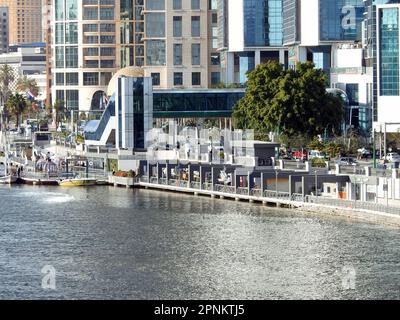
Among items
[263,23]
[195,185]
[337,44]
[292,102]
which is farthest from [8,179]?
[263,23]

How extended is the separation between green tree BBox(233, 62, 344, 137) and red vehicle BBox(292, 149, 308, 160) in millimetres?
2679

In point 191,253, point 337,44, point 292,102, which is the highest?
point 337,44

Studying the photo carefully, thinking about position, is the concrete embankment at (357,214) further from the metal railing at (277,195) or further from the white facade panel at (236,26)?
the white facade panel at (236,26)

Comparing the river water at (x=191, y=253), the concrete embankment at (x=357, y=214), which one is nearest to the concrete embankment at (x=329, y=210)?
the concrete embankment at (x=357, y=214)

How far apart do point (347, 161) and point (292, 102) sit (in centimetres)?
1598

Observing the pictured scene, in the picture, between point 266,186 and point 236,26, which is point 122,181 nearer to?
point 266,186

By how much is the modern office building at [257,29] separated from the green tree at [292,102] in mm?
44563

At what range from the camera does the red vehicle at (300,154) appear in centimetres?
13882

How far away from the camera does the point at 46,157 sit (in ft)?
499

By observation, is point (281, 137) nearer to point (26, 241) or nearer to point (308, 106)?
point (308, 106)

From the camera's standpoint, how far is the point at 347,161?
130500 mm

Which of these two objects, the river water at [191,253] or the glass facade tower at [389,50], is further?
the glass facade tower at [389,50]
